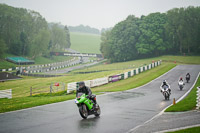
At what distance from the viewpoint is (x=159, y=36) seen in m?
95.4

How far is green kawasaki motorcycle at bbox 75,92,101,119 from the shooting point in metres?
12.2

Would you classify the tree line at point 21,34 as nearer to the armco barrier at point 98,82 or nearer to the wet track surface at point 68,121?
the armco barrier at point 98,82

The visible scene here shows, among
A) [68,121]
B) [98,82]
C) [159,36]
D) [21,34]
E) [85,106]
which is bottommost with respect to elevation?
[98,82]

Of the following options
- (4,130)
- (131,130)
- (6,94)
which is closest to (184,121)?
(131,130)

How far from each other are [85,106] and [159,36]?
8739 centimetres

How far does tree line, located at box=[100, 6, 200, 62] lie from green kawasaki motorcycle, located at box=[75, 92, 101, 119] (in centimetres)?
8180

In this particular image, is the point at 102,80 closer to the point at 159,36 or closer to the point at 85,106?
the point at 85,106

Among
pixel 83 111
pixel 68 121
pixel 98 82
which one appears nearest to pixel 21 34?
pixel 98 82

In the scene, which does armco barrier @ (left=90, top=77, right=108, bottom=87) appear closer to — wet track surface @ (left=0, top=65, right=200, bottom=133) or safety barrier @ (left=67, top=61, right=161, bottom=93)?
safety barrier @ (left=67, top=61, right=161, bottom=93)

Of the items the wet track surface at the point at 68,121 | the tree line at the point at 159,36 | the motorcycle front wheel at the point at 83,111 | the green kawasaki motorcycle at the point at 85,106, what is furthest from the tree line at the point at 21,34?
the motorcycle front wheel at the point at 83,111

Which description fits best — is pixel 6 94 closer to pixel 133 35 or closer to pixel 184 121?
pixel 184 121

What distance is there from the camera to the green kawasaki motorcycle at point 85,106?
12.2 metres

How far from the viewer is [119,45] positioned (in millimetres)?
95750

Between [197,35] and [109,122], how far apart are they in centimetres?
9002
